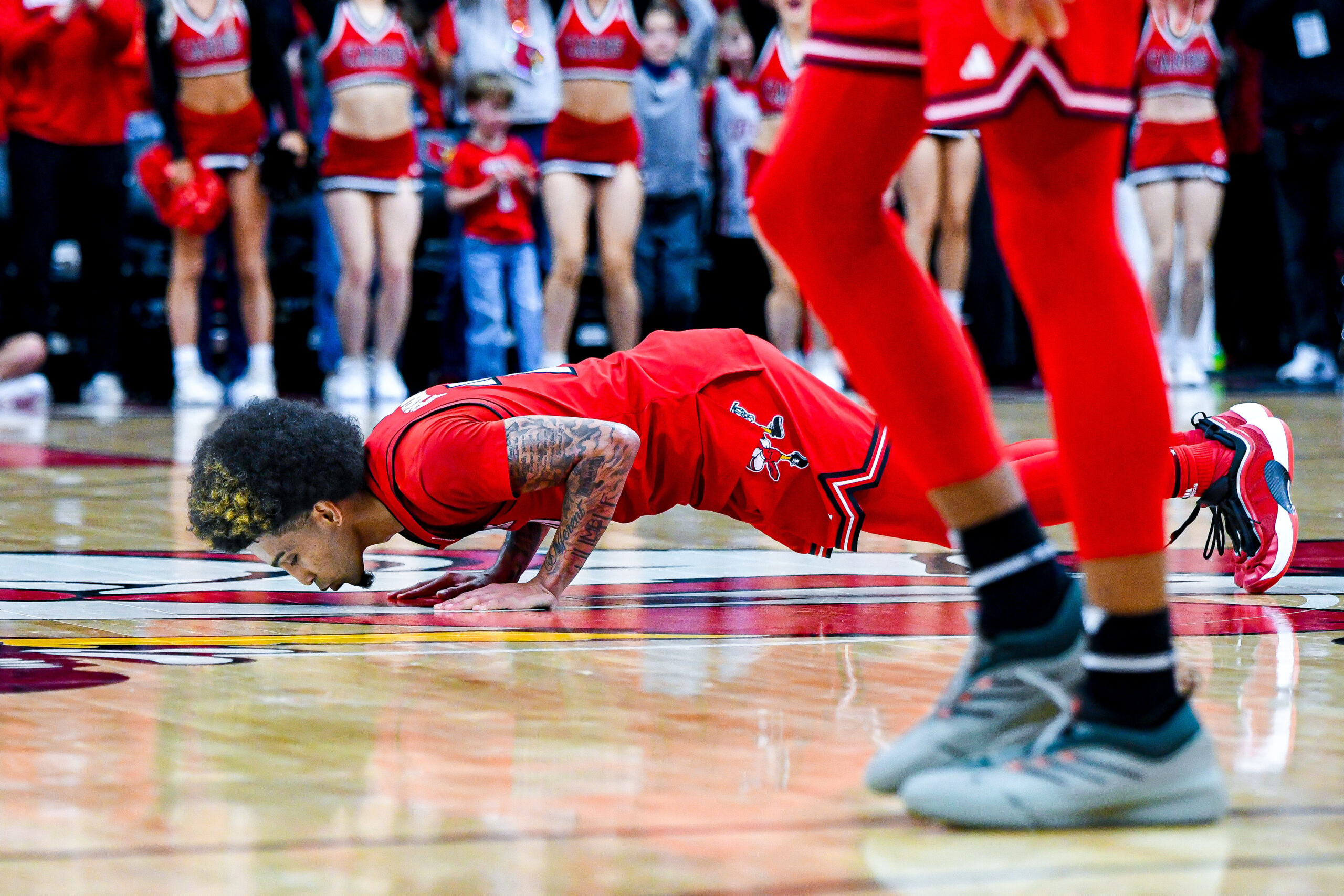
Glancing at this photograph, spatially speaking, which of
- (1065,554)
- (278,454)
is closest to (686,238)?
(1065,554)

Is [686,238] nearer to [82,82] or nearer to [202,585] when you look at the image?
[82,82]

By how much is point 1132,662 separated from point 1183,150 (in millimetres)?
7121

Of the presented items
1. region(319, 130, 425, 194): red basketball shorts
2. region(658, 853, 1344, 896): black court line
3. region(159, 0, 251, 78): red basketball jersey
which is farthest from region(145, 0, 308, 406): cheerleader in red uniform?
region(658, 853, 1344, 896): black court line

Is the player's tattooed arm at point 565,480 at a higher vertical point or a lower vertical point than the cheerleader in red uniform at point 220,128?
lower

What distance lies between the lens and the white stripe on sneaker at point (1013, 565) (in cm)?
138

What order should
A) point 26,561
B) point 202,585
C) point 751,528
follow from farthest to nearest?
point 751,528 < point 26,561 < point 202,585

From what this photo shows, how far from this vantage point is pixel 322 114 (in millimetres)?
8141

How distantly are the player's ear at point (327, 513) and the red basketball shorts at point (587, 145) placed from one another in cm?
525

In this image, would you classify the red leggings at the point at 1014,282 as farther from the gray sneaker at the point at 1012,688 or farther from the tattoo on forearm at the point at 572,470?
the tattoo on forearm at the point at 572,470

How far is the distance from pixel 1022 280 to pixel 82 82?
21.7ft

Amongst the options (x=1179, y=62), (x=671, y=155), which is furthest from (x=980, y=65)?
(x=671, y=155)

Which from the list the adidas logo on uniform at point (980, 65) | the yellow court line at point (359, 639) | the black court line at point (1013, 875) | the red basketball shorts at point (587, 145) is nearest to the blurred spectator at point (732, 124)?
the red basketball shorts at point (587, 145)

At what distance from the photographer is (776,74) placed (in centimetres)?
749

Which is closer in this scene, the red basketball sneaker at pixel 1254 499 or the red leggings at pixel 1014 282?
the red leggings at pixel 1014 282
